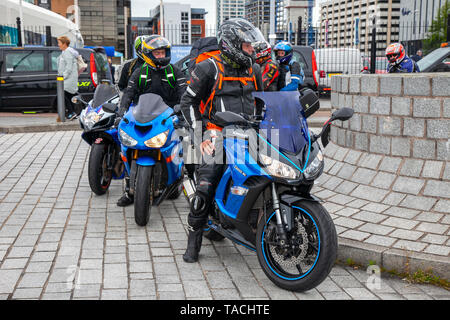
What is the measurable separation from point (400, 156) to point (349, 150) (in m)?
0.79

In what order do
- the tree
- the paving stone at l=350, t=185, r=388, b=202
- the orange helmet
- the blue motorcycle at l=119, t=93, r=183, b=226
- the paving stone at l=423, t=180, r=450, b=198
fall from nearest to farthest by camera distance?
the blue motorcycle at l=119, t=93, r=183, b=226 < the paving stone at l=423, t=180, r=450, b=198 < the paving stone at l=350, t=185, r=388, b=202 < the orange helmet < the tree

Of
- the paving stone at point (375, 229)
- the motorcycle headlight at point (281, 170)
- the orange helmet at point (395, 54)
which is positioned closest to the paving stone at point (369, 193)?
the paving stone at point (375, 229)

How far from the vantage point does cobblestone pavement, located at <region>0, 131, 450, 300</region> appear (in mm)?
3877

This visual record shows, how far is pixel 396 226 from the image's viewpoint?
16.3ft

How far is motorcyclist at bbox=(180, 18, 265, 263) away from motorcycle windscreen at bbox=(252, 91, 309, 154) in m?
0.51

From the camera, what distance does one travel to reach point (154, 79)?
632 centimetres

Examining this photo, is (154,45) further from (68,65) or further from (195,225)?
(68,65)

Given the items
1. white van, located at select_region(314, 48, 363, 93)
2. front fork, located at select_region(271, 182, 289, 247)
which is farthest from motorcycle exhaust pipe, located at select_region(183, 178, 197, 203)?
white van, located at select_region(314, 48, 363, 93)

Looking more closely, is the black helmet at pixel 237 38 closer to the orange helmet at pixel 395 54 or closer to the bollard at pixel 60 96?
the orange helmet at pixel 395 54

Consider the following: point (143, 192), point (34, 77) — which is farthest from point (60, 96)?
point (143, 192)

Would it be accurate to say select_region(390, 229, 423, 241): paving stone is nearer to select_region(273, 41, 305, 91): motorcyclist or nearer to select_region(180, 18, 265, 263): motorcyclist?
select_region(180, 18, 265, 263): motorcyclist

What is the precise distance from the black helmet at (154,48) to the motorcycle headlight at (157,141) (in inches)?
42.2

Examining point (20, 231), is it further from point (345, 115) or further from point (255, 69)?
point (345, 115)
